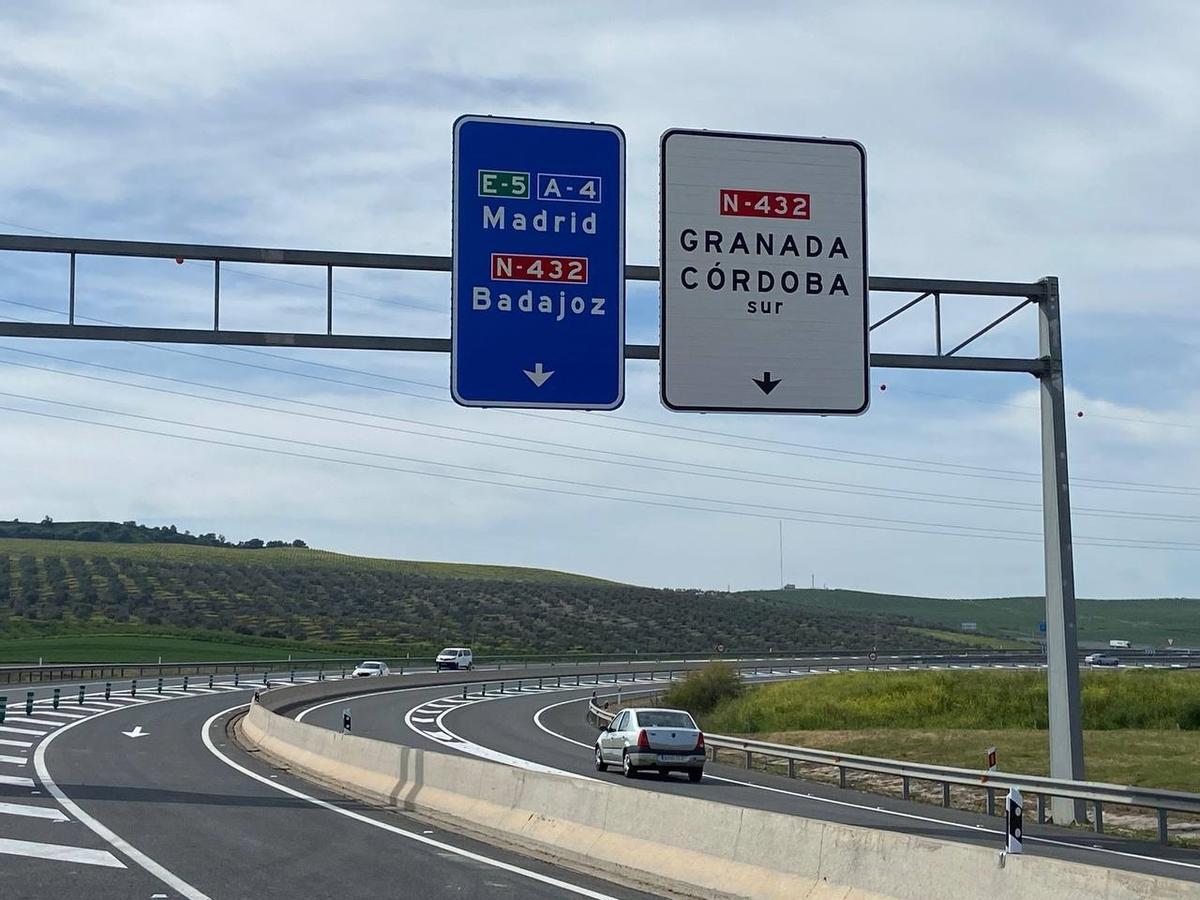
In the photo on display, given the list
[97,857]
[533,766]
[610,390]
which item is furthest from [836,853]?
[533,766]

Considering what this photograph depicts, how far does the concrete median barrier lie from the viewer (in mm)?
9516

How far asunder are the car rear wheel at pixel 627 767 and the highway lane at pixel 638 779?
307 millimetres

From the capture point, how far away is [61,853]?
48.3ft

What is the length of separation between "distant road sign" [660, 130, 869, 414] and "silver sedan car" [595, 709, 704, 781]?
15248mm

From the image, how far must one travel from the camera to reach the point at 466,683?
226ft

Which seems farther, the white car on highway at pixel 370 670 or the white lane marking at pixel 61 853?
the white car on highway at pixel 370 670

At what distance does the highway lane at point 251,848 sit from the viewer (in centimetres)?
1284

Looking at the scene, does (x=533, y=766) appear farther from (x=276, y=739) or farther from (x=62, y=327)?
(x=62, y=327)

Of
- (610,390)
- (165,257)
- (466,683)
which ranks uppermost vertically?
(165,257)

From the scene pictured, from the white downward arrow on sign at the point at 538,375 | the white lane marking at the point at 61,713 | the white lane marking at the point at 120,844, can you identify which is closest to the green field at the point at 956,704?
the white lane marking at the point at 61,713

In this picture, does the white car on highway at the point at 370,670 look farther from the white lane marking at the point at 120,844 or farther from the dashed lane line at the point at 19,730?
the white lane marking at the point at 120,844

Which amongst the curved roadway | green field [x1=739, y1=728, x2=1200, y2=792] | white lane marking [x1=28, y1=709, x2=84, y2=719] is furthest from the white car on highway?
green field [x1=739, y1=728, x2=1200, y2=792]

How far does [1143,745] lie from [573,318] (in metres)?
25.5

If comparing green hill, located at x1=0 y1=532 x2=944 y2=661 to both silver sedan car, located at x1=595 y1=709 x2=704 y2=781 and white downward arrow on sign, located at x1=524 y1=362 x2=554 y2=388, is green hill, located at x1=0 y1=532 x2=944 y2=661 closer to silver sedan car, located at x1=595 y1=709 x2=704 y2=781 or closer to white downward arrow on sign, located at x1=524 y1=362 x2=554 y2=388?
silver sedan car, located at x1=595 y1=709 x2=704 y2=781
